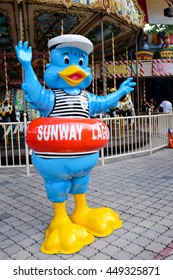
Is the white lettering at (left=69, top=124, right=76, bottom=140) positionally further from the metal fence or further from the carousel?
the carousel

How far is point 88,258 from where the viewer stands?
2650 mm

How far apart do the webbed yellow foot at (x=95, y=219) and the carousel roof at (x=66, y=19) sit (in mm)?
4951

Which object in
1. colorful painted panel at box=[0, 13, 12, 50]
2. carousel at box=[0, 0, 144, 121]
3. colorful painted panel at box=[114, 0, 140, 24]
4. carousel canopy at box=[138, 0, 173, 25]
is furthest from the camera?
carousel canopy at box=[138, 0, 173, 25]

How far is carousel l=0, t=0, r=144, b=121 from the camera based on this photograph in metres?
7.27

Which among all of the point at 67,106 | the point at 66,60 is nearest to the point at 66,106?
the point at 67,106

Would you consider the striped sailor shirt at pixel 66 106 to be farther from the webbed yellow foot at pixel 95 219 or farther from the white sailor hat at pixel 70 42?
the webbed yellow foot at pixel 95 219

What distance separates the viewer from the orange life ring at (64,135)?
2.74 metres

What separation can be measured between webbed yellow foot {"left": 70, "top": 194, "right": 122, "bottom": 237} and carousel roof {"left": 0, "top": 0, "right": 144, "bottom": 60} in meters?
4.95

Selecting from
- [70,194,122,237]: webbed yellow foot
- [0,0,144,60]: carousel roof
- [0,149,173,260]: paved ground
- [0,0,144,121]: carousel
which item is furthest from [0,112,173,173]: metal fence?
[70,194,122,237]: webbed yellow foot

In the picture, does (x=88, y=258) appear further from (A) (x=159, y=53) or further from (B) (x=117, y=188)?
(A) (x=159, y=53)

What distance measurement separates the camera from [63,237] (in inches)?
111

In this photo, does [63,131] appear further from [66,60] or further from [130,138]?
[130,138]

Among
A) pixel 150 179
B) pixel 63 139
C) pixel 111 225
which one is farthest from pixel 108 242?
pixel 150 179

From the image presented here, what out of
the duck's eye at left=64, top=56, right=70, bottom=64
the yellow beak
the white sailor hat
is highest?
the white sailor hat
